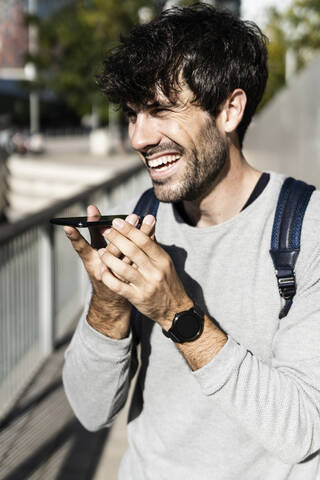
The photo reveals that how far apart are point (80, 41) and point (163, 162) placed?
107 ft

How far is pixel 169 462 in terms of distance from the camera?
1.79 meters

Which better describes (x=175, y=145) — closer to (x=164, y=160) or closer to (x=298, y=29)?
(x=164, y=160)

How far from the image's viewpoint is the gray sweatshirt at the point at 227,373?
1491mm

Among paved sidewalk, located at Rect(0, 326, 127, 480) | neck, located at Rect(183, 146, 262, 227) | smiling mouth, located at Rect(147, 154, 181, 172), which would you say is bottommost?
paved sidewalk, located at Rect(0, 326, 127, 480)

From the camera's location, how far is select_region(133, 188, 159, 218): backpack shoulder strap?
6.46 ft

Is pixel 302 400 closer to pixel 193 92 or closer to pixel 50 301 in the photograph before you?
pixel 193 92

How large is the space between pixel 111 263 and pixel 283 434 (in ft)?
1.82

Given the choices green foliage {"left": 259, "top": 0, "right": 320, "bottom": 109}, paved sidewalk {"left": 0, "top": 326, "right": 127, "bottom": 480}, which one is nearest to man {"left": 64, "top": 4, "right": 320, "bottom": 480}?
paved sidewalk {"left": 0, "top": 326, "right": 127, "bottom": 480}

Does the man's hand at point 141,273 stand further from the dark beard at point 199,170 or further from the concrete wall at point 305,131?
the concrete wall at point 305,131

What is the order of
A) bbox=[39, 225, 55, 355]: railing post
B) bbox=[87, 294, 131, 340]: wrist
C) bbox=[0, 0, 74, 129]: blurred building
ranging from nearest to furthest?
1. bbox=[87, 294, 131, 340]: wrist
2. bbox=[39, 225, 55, 355]: railing post
3. bbox=[0, 0, 74, 129]: blurred building

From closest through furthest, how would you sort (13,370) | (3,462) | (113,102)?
1. (113,102)
2. (3,462)
3. (13,370)

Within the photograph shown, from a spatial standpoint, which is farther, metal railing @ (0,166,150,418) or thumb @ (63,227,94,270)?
metal railing @ (0,166,150,418)

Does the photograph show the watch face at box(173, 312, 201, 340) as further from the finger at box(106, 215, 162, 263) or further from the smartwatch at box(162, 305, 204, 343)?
the finger at box(106, 215, 162, 263)

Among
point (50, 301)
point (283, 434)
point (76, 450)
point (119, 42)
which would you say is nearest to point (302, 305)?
point (283, 434)
